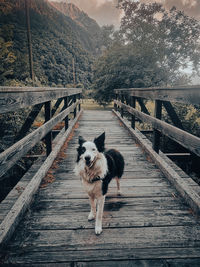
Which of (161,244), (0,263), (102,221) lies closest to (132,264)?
(161,244)

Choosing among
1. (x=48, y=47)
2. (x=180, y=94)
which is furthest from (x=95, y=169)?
(x=48, y=47)

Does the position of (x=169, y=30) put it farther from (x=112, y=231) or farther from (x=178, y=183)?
(x=112, y=231)

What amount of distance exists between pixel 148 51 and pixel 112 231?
17347 mm

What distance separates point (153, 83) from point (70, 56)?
4815 cm

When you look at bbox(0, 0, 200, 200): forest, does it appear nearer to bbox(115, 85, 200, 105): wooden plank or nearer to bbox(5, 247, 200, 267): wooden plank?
bbox(115, 85, 200, 105): wooden plank

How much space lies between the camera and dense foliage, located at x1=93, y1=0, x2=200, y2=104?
1686 centimetres

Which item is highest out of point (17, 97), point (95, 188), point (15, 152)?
point (17, 97)

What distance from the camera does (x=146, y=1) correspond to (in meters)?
22.4

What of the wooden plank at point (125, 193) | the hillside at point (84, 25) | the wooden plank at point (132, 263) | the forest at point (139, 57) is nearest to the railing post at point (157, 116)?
the wooden plank at point (125, 193)

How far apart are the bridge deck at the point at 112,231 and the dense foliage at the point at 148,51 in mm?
14077

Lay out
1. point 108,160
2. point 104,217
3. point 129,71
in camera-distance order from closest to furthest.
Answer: point 104,217 → point 108,160 → point 129,71

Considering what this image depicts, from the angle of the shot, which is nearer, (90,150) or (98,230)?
(98,230)

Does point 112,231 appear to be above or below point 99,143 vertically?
below

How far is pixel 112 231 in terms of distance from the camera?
206cm
